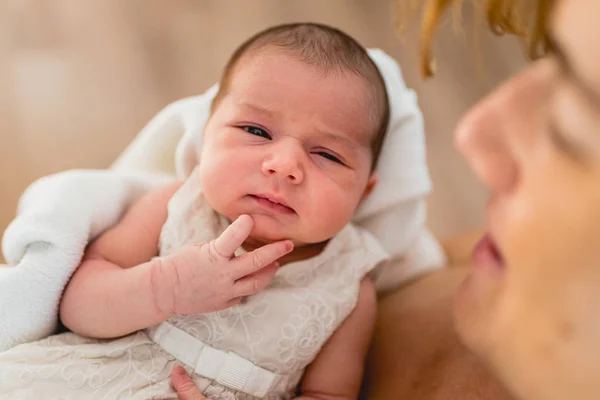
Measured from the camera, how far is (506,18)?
24.0 inches

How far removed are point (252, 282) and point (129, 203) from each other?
12.6 inches

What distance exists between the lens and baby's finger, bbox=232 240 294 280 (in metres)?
0.73

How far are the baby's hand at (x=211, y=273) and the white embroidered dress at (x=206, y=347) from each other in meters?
0.07

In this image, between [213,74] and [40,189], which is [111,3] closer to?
[213,74]

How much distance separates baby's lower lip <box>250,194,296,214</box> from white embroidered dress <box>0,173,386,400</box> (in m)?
0.11

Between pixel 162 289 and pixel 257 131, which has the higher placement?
pixel 257 131

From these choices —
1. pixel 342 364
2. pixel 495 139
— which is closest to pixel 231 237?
pixel 342 364

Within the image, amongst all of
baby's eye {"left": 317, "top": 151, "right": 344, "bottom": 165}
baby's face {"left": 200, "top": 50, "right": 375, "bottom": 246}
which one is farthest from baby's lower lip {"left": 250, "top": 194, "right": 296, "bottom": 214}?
baby's eye {"left": 317, "top": 151, "right": 344, "bottom": 165}

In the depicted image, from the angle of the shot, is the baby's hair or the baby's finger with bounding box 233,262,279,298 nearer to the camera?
the baby's finger with bounding box 233,262,279,298

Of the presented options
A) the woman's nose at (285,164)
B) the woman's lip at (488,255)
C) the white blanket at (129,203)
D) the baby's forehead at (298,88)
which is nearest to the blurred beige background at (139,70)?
the white blanket at (129,203)

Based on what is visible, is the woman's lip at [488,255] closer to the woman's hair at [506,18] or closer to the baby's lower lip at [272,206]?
the woman's hair at [506,18]

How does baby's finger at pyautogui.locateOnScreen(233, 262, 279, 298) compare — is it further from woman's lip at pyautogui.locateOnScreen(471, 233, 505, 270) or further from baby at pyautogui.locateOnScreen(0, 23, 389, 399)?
woman's lip at pyautogui.locateOnScreen(471, 233, 505, 270)

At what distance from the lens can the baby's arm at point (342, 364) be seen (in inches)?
33.4

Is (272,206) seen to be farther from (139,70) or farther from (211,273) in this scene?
(139,70)
